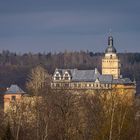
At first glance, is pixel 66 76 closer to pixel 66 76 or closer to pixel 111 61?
pixel 66 76

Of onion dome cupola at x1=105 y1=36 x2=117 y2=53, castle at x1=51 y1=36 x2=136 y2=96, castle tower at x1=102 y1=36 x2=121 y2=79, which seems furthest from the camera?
onion dome cupola at x1=105 y1=36 x2=117 y2=53

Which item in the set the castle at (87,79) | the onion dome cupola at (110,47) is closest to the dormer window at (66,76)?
the castle at (87,79)

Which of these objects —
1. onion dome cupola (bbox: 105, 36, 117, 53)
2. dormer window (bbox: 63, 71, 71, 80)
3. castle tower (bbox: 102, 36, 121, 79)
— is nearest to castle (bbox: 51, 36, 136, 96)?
dormer window (bbox: 63, 71, 71, 80)

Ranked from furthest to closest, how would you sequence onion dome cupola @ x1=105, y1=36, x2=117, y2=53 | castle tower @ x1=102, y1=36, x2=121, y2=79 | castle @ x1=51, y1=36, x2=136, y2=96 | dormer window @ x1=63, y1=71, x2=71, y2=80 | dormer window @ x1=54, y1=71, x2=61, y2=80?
1. onion dome cupola @ x1=105, y1=36, x2=117, y2=53
2. castle tower @ x1=102, y1=36, x2=121, y2=79
3. dormer window @ x1=63, y1=71, x2=71, y2=80
4. dormer window @ x1=54, y1=71, x2=61, y2=80
5. castle @ x1=51, y1=36, x2=136, y2=96

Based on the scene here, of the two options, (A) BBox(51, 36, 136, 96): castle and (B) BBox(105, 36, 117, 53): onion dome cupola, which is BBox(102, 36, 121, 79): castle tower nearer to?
(B) BBox(105, 36, 117, 53): onion dome cupola

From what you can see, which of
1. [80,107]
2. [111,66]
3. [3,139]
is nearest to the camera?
[3,139]

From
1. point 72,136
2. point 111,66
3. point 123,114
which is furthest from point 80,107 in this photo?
point 111,66

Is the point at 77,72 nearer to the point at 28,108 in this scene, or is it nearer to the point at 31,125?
the point at 28,108

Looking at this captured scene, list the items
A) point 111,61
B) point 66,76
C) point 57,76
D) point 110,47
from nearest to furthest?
point 66,76, point 57,76, point 111,61, point 110,47

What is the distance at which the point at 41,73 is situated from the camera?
11519cm

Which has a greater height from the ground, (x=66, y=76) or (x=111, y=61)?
(x=111, y=61)

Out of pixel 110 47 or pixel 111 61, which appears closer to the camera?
pixel 111 61

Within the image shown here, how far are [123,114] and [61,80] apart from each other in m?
78.6

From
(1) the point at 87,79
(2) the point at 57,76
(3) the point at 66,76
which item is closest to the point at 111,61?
(1) the point at 87,79
